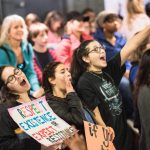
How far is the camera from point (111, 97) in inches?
133

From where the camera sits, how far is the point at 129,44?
3.68m

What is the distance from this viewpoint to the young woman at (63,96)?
294 cm

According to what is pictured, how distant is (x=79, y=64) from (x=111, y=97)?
0.38 metres

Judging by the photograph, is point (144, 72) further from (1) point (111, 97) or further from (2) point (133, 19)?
(2) point (133, 19)

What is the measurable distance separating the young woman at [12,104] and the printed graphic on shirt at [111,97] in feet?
1.99

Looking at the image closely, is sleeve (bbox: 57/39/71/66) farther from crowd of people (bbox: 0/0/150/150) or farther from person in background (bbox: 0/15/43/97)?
person in background (bbox: 0/15/43/97)

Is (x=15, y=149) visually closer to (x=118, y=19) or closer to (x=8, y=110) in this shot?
(x=8, y=110)

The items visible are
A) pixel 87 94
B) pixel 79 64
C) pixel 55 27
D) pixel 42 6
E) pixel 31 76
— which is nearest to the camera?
pixel 87 94

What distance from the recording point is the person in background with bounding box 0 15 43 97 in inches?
174

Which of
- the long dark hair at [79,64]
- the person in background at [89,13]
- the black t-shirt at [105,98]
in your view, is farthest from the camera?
the person in background at [89,13]

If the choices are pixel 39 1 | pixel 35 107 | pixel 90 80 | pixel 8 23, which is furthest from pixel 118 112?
pixel 39 1

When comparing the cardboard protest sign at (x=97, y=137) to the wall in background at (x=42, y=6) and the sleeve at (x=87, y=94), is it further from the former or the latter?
the wall in background at (x=42, y=6)

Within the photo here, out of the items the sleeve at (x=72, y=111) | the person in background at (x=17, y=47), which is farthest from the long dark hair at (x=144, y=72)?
the person in background at (x=17, y=47)

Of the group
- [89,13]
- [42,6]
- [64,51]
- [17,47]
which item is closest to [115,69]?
[17,47]
